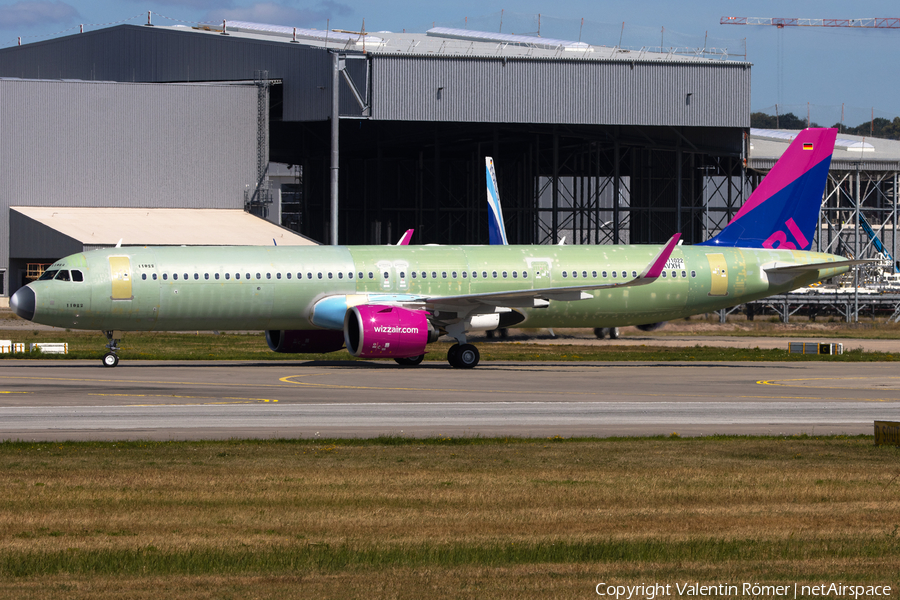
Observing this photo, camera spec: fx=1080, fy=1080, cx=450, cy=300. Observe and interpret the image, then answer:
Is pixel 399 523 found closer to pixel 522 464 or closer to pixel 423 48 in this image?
pixel 522 464

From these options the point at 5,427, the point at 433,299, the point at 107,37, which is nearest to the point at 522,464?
the point at 5,427

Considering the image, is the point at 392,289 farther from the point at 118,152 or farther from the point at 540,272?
the point at 118,152

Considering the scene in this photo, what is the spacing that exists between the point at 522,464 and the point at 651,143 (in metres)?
63.7

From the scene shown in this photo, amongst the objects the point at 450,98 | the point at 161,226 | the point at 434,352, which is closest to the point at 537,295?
the point at 434,352

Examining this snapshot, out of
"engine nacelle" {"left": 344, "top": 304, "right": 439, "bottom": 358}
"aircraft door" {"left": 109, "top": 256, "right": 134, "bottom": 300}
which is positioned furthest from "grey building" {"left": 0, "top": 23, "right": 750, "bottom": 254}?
"engine nacelle" {"left": 344, "top": 304, "right": 439, "bottom": 358}

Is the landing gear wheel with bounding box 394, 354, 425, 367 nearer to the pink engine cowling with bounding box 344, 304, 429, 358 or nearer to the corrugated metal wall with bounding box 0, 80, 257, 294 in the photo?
the pink engine cowling with bounding box 344, 304, 429, 358

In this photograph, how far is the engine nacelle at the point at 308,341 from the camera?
38.1m

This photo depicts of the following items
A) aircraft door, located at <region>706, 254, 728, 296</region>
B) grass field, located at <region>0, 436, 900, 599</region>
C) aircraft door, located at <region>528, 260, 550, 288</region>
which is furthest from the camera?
aircraft door, located at <region>706, 254, 728, 296</region>

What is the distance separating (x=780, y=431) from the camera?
68.2 ft

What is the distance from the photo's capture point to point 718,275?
40.9 meters

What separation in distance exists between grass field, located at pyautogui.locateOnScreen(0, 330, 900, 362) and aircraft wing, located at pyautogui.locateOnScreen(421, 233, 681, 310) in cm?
525

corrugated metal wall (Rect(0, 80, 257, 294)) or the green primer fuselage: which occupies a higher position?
corrugated metal wall (Rect(0, 80, 257, 294))

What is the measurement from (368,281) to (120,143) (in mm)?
39565

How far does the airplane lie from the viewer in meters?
34.9
